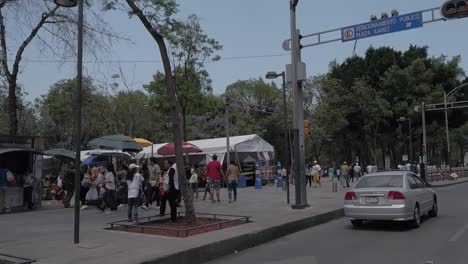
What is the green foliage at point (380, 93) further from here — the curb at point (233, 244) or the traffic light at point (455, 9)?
the curb at point (233, 244)

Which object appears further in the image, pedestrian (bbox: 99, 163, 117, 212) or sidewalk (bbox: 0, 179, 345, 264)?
pedestrian (bbox: 99, 163, 117, 212)

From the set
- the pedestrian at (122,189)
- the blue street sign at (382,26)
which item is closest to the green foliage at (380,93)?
the blue street sign at (382,26)

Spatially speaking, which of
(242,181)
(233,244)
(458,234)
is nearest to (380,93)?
(242,181)

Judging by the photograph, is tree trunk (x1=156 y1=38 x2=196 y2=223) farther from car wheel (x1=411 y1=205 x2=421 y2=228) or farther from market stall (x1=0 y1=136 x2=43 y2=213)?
market stall (x1=0 y1=136 x2=43 y2=213)

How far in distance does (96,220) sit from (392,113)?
39.5m

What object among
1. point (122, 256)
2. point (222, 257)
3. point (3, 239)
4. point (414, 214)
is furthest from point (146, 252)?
point (414, 214)

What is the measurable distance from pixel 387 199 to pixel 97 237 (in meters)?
7.08

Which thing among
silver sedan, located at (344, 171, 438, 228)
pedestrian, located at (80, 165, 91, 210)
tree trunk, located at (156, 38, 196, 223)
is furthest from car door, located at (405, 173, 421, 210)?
pedestrian, located at (80, 165, 91, 210)

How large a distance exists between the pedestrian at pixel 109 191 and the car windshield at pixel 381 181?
806cm

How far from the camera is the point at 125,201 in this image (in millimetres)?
18281

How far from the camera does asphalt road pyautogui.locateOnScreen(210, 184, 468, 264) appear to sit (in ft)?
30.1

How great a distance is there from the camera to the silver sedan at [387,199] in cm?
1248

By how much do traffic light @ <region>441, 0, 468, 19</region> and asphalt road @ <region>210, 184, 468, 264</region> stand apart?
240 inches

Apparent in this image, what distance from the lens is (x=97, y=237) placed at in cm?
1102
